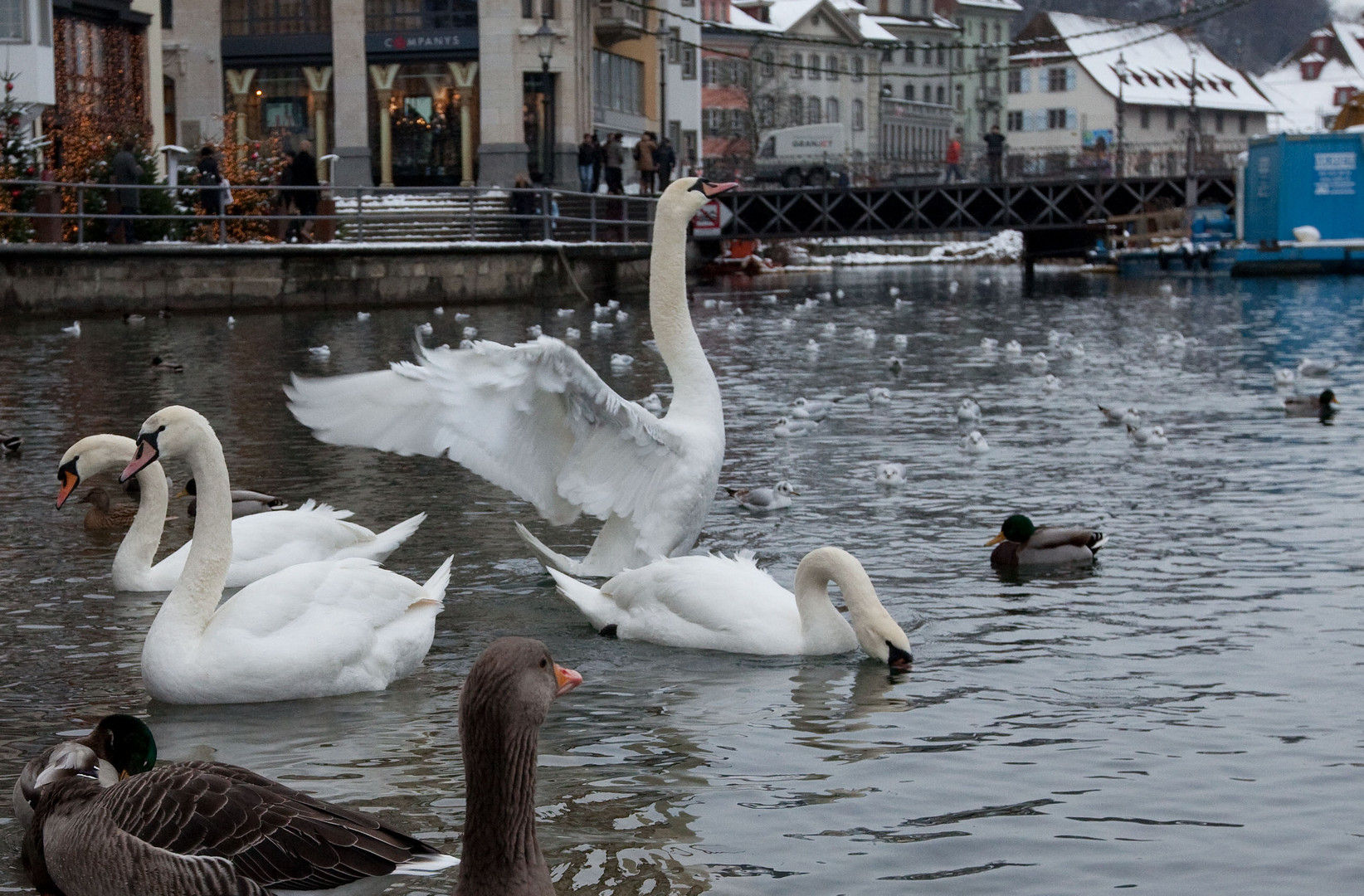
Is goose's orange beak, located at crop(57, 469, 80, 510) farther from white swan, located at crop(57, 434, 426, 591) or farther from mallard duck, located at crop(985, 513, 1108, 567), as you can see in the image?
mallard duck, located at crop(985, 513, 1108, 567)

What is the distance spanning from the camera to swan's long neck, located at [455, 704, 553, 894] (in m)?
3.50

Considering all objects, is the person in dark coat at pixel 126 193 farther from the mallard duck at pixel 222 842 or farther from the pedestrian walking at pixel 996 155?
the pedestrian walking at pixel 996 155

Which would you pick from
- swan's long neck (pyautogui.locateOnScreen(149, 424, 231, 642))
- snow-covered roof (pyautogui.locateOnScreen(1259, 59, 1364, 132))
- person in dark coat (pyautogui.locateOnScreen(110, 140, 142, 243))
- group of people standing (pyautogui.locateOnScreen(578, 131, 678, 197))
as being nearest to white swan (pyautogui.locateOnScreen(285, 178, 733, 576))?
swan's long neck (pyautogui.locateOnScreen(149, 424, 231, 642))

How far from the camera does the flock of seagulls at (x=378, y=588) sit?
4.10 meters

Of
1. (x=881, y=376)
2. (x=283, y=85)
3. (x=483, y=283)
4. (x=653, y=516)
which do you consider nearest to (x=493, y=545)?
(x=653, y=516)

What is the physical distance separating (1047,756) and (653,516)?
257 cm

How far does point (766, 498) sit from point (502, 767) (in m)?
7.11

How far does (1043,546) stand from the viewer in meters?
8.91

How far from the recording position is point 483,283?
30.5m

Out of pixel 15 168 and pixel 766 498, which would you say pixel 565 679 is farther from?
pixel 15 168

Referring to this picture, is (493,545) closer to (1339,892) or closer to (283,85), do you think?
(1339,892)

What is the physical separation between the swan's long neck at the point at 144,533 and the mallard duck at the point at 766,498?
11.7 ft

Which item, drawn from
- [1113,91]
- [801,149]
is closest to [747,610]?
[801,149]

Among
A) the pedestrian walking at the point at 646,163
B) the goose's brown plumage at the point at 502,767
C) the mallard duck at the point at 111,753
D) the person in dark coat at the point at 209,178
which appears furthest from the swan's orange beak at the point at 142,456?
the pedestrian walking at the point at 646,163
